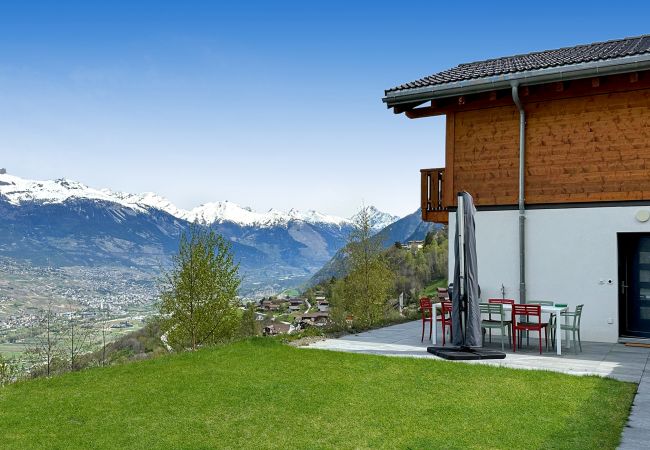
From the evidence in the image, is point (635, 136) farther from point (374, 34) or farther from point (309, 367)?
point (374, 34)

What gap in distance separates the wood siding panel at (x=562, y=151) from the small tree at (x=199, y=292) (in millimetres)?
10594

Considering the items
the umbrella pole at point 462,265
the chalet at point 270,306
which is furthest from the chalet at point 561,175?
the chalet at point 270,306

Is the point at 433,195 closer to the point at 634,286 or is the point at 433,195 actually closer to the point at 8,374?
the point at 634,286

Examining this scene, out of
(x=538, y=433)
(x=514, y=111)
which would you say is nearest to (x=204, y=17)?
(x=514, y=111)

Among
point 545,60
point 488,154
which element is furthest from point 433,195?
point 545,60

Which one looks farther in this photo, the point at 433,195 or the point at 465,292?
the point at 433,195

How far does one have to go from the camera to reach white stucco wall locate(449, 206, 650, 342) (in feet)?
33.4

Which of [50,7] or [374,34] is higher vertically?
[50,7]

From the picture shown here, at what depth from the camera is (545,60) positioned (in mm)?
11414

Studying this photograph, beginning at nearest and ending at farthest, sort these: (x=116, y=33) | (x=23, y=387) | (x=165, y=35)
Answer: (x=23, y=387) → (x=165, y=35) → (x=116, y=33)

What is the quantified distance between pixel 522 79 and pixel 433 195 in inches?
128

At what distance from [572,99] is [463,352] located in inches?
218

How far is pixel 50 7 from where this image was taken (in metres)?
25.0

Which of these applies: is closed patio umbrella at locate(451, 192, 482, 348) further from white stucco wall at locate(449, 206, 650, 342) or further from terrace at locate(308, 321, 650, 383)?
white stucco wall at locate(449, 206, 650, 342)
